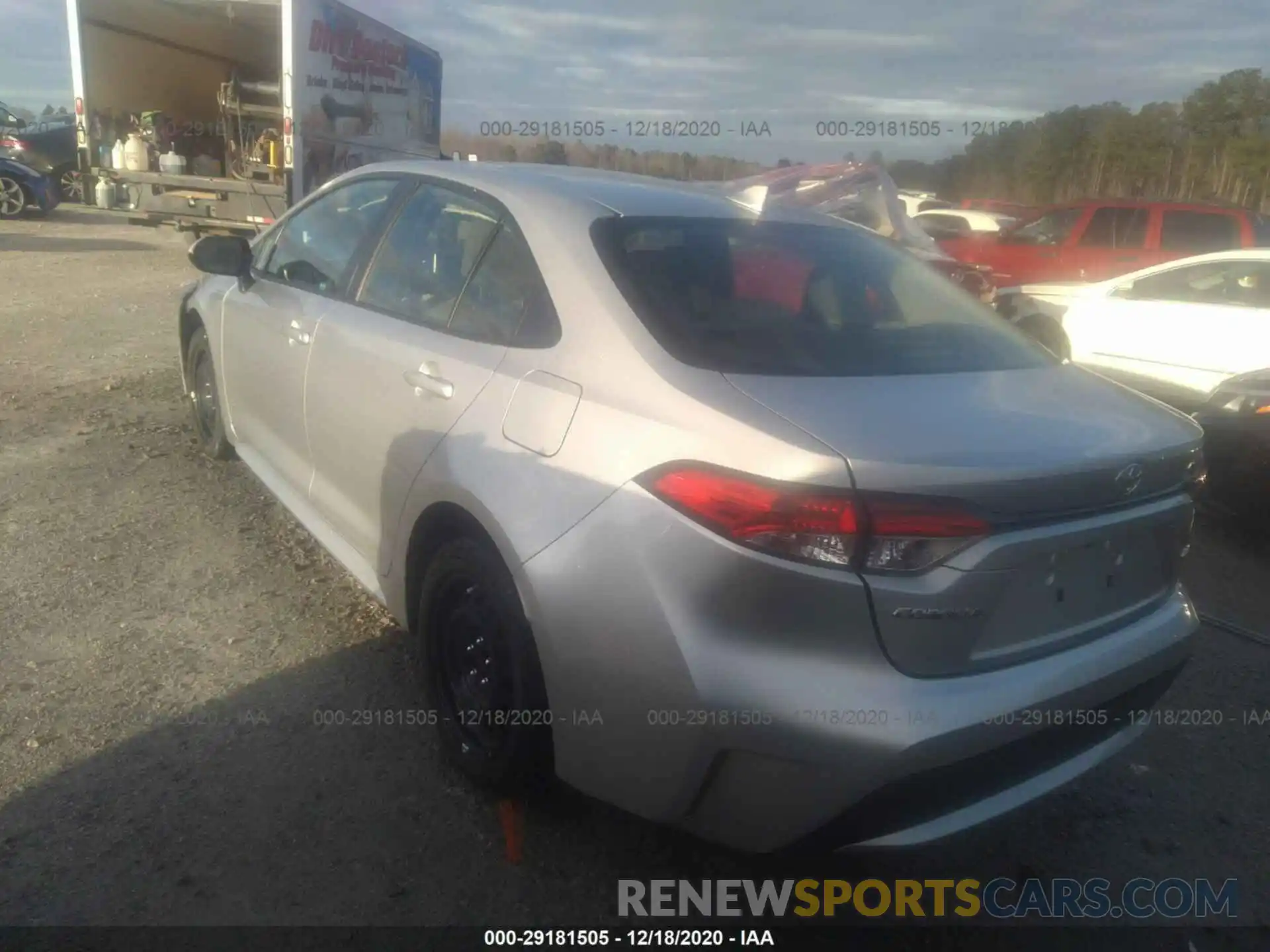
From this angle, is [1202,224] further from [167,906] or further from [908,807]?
[167,906]

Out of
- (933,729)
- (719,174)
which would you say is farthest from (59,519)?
(719,174)

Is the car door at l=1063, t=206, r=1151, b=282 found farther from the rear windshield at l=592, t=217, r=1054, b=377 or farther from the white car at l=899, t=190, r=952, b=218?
the rear windshield at l=592, t=217, r=1054, b=377

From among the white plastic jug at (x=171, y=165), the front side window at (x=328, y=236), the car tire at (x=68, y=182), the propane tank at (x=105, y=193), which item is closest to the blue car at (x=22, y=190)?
the car tire at (x=68, y=182)

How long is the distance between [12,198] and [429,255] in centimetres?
1811

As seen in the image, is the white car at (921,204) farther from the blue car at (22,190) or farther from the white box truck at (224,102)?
the blue car at (22,190)

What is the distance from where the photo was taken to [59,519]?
448 centimetres

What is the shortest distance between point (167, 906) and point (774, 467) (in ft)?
5.66

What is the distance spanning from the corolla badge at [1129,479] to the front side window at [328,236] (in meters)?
2.53

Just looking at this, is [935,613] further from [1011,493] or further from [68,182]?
[68,182]

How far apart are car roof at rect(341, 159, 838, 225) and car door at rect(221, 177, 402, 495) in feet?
1.11

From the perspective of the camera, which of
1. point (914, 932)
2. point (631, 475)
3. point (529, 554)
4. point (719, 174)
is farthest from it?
point (719, 174)

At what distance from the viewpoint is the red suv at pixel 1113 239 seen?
1080cm

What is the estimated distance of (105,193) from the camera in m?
13.2

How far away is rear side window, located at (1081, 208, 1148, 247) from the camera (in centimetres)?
1104
